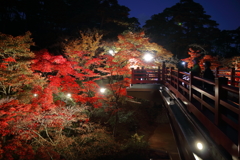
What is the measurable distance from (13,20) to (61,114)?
15.4m

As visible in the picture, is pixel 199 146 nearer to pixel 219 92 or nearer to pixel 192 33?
pixel 219 92

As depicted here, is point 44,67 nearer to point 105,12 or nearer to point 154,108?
point 105,12

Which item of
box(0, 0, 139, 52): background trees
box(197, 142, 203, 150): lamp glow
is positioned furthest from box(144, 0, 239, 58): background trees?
box(197, 142, 203, 150): lamp glow

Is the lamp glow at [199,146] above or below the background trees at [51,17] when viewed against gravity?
below

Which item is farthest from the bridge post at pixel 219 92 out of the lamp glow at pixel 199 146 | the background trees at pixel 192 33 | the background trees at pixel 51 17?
the background trees at pixel 192 33

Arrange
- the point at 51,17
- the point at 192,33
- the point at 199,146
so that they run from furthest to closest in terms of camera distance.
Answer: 1. the point at 192,33
2. the point at 51,17
3. the point at 199,146

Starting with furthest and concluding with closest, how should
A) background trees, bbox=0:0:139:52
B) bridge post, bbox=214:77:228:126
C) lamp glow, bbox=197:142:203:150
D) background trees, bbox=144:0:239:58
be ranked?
background trees, bbox=144:0:239:58 → background trees, bbox=0:0:139:52 → lamp glow, bbox=197:142:203:150 → bridge post, bbox=214:77:228:126

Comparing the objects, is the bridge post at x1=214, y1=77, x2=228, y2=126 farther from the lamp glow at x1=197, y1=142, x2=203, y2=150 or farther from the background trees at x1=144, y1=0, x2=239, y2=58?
the background trees at x1=144, y1=0, x2=239, y2=58

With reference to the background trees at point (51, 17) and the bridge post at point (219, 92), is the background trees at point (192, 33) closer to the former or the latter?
the background trees at point (51, 17)

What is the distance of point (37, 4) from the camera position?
17156 millimetres

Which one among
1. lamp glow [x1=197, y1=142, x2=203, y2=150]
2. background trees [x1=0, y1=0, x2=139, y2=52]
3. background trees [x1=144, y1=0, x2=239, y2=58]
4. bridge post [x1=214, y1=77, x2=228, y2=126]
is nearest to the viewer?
bridge post [x1=214, y1=77, x2=228, y2=126]

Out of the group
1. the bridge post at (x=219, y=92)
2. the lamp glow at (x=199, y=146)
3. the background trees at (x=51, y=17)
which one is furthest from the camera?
the background trees at (x=51, y=17)

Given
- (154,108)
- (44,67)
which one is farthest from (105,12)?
(154,108)

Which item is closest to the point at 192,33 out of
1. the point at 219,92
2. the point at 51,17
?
the point at 51,17
